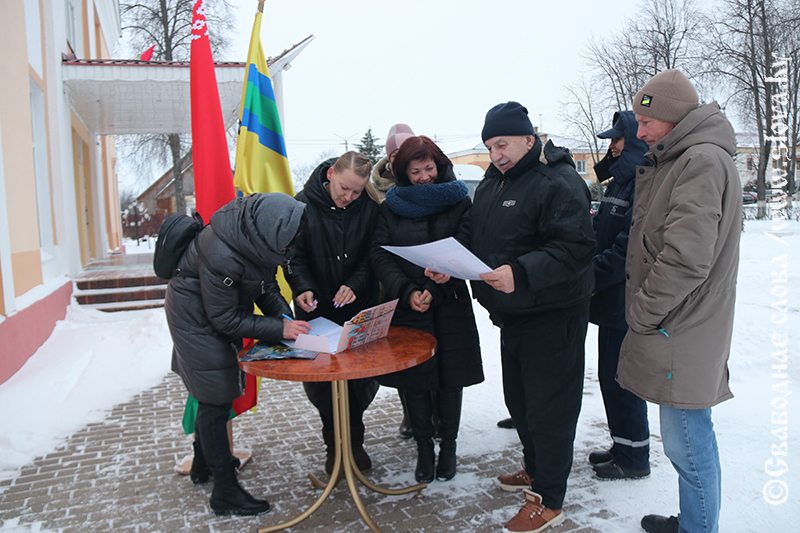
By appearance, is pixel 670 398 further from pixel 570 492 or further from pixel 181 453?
pixel 181 453

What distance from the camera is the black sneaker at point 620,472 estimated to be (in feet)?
11.1

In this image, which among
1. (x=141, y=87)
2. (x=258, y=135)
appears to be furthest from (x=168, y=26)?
(x=258, y=135)

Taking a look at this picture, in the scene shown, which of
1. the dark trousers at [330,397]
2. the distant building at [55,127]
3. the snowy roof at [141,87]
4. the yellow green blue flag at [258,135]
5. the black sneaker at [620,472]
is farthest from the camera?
the snowy roof at [141,87]

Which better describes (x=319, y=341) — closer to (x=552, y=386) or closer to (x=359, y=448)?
(x=552, y=386)

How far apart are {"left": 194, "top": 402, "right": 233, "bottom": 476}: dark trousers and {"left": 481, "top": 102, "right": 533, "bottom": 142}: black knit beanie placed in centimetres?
204

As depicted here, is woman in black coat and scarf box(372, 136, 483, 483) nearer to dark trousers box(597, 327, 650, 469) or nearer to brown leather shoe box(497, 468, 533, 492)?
brown leather shoe box(497, 468, 533, 492)

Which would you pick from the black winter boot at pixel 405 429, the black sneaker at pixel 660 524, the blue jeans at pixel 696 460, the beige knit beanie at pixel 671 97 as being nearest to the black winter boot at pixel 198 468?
the black winter boot at pixel 405 429

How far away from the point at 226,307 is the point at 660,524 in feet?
7.70

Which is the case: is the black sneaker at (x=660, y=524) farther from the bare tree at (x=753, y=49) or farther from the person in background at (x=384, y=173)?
the bare tree at (x=753, y=49)

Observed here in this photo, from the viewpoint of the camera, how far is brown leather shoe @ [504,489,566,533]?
2.84 m

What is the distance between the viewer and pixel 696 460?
241cm

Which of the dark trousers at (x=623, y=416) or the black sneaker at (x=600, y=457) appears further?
the black sneaker at (x=600, y=457)

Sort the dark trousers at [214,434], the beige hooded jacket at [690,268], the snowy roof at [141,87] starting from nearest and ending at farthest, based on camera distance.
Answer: the beige hooded jacket at [690,268] → the dark trousers at [214,434] → the snowy roof at [141,87]

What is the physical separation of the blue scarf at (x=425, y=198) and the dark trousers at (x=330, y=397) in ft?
3.84
